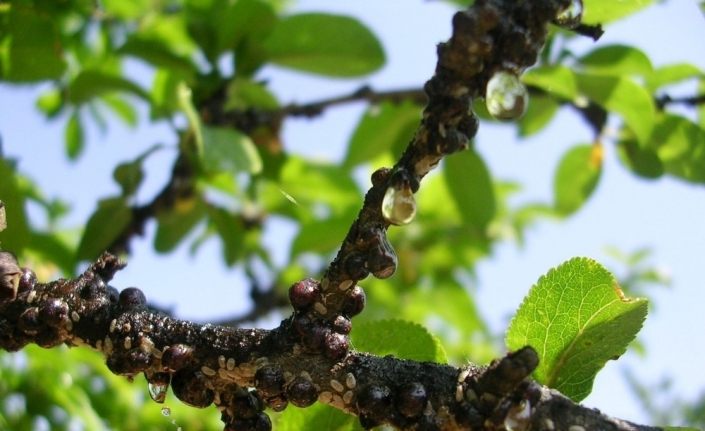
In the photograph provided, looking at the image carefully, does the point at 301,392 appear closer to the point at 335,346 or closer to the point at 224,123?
the point at 335,346

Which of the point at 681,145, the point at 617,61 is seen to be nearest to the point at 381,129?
the point at 617,61

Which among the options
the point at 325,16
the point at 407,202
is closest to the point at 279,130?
the point at 325,16

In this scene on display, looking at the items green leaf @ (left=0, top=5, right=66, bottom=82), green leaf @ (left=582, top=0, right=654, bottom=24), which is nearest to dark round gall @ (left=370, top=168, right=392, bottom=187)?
green leaf @ (left=582, top=0, right=654, bottom=24)

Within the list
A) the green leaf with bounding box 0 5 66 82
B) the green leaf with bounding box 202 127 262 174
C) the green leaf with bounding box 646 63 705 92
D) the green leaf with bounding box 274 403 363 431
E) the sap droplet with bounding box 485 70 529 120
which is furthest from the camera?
the green leaf with bounding box 646 63 705 92

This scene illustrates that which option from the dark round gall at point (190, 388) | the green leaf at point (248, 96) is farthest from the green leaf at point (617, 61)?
the dark round gall at point (190, 388)

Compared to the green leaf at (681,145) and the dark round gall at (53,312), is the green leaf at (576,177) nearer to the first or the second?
the green leaf at (681,145)

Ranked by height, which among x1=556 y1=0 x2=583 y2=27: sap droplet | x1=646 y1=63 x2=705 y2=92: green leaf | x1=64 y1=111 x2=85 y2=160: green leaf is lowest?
x1=556 y1=0 x2=583 y2=27: sap droplet

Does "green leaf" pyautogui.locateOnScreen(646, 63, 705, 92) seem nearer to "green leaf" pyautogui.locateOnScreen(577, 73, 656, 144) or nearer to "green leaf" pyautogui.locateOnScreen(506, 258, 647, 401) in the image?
"green leaf" pyautogui.locateOnScreen(577, 73, 656, 144)
